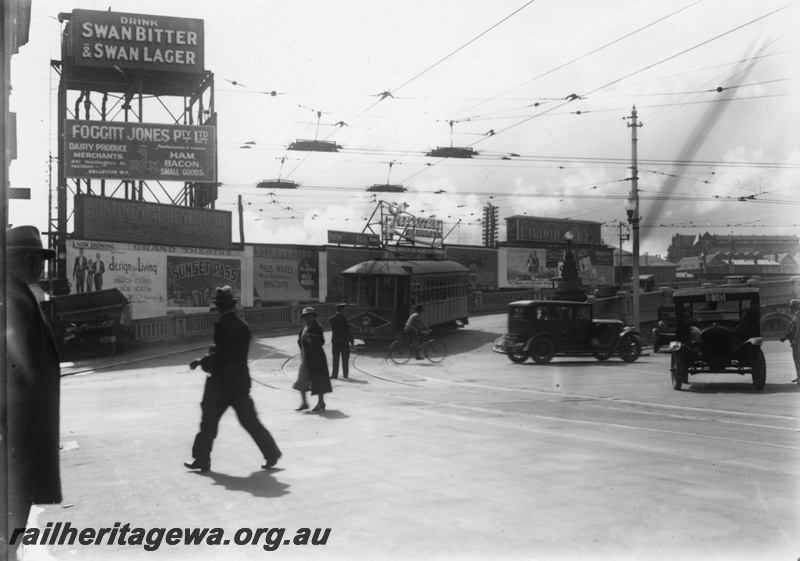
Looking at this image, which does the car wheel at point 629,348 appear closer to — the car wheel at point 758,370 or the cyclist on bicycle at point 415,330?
the cyclist on bicycle at point 415,330

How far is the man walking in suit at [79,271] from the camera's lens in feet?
104

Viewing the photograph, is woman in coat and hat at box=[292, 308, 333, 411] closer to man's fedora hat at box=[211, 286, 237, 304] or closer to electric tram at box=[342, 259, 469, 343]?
man's fedora hat at box=[211, 286, 237, 304]

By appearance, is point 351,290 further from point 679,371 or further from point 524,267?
point 524,267

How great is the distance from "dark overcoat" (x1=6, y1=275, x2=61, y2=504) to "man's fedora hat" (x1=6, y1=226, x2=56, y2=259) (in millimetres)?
211

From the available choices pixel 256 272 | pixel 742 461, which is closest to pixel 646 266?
pixel 256 272

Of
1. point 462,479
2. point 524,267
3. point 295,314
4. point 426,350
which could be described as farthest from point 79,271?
point 524,267

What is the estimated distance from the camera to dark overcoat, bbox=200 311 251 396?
23.2ft

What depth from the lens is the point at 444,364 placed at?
70.8ft

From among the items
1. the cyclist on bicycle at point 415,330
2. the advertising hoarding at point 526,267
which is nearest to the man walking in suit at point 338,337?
the cyclist on bicycle at point 415,330

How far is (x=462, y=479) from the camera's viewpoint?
652 centimetres

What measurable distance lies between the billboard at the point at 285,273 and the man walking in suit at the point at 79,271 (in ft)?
41.4

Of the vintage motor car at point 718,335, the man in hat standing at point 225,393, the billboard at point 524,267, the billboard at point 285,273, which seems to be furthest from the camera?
the billboard at point 524,267

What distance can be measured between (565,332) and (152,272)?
21229 mm

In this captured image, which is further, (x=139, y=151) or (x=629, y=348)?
(x=139, y=151)
